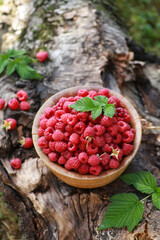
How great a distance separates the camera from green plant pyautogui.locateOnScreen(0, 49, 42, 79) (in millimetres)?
1874

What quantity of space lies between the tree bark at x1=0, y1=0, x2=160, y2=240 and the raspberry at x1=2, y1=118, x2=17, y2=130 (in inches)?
1.8

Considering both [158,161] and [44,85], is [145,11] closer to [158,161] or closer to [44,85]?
[44,85]

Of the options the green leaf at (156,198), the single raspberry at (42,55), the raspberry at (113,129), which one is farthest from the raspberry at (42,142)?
the single raspberry at (42,55)

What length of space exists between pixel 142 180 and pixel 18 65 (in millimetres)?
1259

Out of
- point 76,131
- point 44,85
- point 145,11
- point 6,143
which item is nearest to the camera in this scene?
point 76,131

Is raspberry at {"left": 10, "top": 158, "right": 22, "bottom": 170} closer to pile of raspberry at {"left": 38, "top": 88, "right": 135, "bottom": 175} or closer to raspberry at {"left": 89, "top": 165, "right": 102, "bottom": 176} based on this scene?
pile of raspberry at {"left": 38, "top": 88, "right": 135, "bottom": 175}

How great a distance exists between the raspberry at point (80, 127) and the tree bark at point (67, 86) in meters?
0.43

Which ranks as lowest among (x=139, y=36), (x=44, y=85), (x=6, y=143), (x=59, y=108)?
(x=139, y=36)

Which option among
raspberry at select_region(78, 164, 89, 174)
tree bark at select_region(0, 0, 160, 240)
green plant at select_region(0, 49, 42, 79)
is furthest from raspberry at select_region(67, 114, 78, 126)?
green plant at select_region(0, 49, 42, 79)

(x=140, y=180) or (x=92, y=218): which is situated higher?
(x=140, y=180)

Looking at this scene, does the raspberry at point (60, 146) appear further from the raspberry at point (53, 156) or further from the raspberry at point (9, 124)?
the raspberry at point (9, 124)

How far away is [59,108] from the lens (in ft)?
4.64

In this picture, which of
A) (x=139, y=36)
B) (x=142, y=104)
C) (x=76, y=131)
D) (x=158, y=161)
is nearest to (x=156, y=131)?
(x=158, y=161)

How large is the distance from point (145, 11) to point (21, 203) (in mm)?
3609
